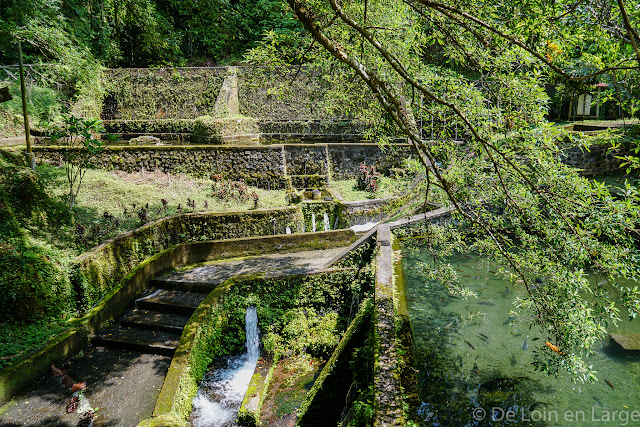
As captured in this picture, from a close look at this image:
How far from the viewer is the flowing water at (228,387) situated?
5645 mm

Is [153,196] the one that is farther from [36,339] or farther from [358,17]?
[358,17]

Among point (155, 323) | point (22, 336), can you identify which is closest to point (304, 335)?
point (155, 323)

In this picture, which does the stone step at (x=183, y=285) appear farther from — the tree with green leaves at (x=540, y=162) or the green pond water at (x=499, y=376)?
the tree with green leaves at (x=540, y=162)

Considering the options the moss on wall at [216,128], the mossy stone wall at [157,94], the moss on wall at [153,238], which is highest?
the mossy stone wall at [157,94]

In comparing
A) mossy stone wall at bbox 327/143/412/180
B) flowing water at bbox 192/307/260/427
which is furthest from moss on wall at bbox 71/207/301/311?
mossy stone wall at bbox 327/143/412/180

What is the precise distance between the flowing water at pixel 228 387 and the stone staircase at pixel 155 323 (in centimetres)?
87

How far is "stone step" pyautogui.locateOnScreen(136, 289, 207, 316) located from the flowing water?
102 cm

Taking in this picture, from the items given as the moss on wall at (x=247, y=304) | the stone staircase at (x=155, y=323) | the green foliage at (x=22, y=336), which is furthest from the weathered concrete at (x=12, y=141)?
the moss on wall at (x=247, y=304)

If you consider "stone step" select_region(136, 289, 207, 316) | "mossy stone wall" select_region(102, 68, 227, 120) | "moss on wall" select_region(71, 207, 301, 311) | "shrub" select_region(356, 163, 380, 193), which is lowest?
"stone step" select_region(136, 289, 207, 316)

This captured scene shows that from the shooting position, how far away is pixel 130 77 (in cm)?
2098

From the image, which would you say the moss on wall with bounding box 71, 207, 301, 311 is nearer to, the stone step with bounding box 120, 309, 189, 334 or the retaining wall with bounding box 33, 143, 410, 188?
the stone step with bounding box 120, 309, 189, 334

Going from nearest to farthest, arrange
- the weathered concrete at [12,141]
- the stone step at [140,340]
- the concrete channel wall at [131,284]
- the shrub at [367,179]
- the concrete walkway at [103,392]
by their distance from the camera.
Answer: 1. the concrete walkway at [103,392]
2. the concrete channel wall at [131,284]
3. the stone step at [140,340]
4. the weathered concrete at [12,141]
5. the shrub at [367,179]

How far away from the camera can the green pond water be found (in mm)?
5207

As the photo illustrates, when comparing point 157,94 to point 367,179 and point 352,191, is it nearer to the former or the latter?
point 352,191
